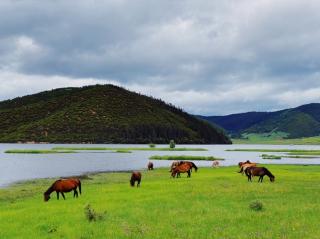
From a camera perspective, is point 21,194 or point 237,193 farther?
point 21,194

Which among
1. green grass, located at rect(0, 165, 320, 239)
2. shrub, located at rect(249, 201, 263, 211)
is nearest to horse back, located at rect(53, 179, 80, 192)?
green grass, located at rect(0, 165, 320, 239)

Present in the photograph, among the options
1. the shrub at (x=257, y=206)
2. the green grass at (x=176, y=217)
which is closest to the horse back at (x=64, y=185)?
the green grass at (x=176, y=217)

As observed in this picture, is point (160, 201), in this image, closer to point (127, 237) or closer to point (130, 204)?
point (130, 204)

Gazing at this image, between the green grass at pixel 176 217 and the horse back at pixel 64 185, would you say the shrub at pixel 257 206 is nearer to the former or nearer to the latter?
the green grass at pixel 176 217

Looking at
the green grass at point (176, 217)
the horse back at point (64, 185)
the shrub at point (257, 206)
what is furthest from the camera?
the horse back at point (64, 185)

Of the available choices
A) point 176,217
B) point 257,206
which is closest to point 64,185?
point 176,217

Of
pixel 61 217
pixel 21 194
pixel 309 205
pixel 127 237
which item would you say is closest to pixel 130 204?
pixel 61 217

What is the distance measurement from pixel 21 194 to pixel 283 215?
82.9ft

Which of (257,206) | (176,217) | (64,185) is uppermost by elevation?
(64,185)

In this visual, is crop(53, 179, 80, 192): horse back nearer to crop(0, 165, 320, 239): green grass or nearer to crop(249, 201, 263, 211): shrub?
crop(0, 165, 320, 239): green grass

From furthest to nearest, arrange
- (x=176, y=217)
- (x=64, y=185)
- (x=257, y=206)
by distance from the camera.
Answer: (x=64, y=185), (x=257, y=206), (x=176, y=217)

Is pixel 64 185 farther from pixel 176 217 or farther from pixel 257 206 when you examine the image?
pixel 257 206

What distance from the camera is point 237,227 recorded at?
19.2 meters

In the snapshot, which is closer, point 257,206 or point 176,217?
point 176,217
